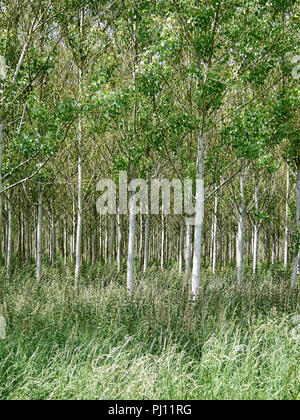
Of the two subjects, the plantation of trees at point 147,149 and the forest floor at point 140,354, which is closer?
the forest floor at point 140,354

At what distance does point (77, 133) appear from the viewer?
9.16 m

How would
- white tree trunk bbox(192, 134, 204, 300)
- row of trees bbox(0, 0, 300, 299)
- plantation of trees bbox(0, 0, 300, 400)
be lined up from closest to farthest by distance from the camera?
plantation of trees bbox(0, 0, 300, 400)
row of trees bbox(0, 0, 300, 299)
white tree trunk bbox(192, 134, 204, 300)

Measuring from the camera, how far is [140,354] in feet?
15.8

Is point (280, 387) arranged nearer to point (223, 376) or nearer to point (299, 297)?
point (223, 376)

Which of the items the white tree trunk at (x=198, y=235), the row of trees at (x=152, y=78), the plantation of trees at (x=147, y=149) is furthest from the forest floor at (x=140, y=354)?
the row of trees at (x=152, y=78)

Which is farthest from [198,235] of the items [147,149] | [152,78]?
[147,149]

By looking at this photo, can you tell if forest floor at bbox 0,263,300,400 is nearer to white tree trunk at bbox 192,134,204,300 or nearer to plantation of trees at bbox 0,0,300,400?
plantation of trees at bbox 0,0,300,400

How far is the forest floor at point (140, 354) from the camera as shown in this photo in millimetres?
4086

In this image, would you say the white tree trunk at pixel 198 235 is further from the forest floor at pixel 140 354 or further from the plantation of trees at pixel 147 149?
the forest floor at pixel 140 354

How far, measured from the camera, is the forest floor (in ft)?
13.4

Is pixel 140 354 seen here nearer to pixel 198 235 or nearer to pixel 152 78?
pixel 198 235

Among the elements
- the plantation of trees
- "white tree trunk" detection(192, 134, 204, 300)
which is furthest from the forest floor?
"white tree trunk" detection(192, 134, 204, 300)
